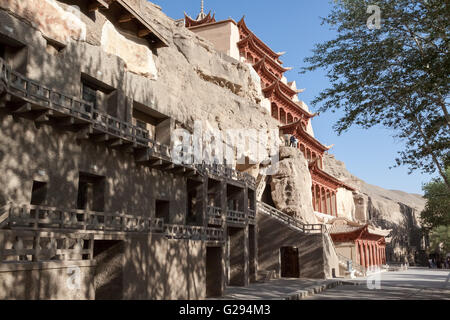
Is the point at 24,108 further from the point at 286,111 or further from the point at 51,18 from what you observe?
the point at 286,111

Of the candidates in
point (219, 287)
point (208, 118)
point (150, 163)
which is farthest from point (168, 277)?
point (208, 118)

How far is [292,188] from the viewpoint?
1280 inches

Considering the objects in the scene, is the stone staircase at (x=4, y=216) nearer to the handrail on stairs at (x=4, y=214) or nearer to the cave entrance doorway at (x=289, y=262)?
the handrail on stairs at (x=4, y=214)

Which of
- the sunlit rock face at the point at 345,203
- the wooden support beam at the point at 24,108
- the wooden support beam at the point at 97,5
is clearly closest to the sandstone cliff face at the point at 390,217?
the sunlit rock face at the point at 345,203

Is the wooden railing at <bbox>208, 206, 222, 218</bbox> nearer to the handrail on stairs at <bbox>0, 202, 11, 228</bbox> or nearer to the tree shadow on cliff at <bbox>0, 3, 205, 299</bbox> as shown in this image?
the tree shadow on cliff at <bbox>0, 3, 205, 299</bbox>

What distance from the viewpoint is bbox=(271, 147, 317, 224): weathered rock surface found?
106ft

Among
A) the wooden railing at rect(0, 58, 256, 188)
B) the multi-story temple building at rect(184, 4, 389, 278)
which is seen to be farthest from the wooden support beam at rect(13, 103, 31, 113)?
the multi-story temple building at rect(184, 4, 389, 278)

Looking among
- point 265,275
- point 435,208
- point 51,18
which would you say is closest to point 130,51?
point 51,18

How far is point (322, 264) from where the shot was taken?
26.2m

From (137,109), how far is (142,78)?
159 centimetres

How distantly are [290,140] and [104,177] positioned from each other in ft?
87.0

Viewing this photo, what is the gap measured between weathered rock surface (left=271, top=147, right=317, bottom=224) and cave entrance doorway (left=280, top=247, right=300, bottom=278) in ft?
11.5
